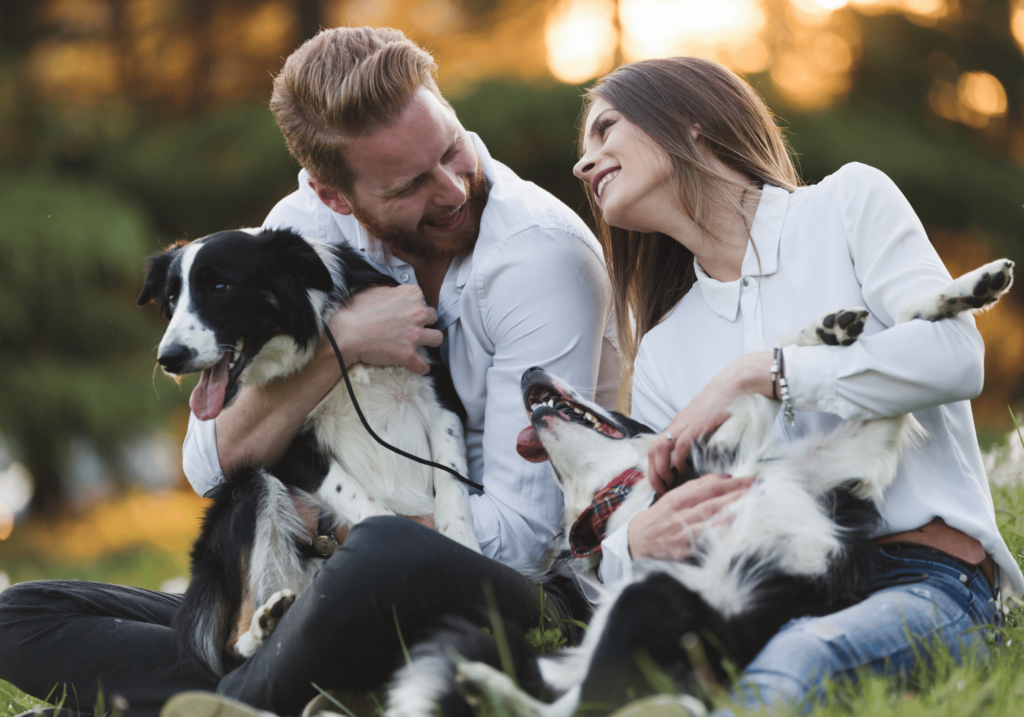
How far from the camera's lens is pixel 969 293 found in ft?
5.19

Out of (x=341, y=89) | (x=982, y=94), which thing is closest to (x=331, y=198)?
(x=341, y=89)

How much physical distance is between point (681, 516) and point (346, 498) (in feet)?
3.15

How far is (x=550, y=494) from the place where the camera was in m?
2.22

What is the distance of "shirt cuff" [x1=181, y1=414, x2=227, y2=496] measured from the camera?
2390 millimetres

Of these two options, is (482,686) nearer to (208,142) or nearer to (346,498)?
(346,498)

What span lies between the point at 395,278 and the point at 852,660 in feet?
5.40

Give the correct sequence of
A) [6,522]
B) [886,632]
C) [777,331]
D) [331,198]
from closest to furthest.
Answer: [886,632] → [777,331] → [331,198] → [6,522]

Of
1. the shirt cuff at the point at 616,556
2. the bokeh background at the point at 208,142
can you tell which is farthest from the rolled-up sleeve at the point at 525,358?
the bokeh background at the point at 208,142

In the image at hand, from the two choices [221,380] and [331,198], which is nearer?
[221,380]

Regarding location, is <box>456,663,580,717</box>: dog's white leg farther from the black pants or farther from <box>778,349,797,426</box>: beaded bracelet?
<box>778,349,797,426</box>: beaded bracelet

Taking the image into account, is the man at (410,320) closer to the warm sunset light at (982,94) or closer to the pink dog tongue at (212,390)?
the pink dog tongue at (212,390)

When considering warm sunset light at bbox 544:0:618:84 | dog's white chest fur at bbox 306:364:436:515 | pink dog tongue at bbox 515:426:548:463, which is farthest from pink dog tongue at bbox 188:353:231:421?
warm sunset light at bbox 544:0:618:84

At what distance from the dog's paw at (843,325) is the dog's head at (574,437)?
0.53 metres

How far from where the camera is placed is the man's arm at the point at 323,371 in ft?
7.64
